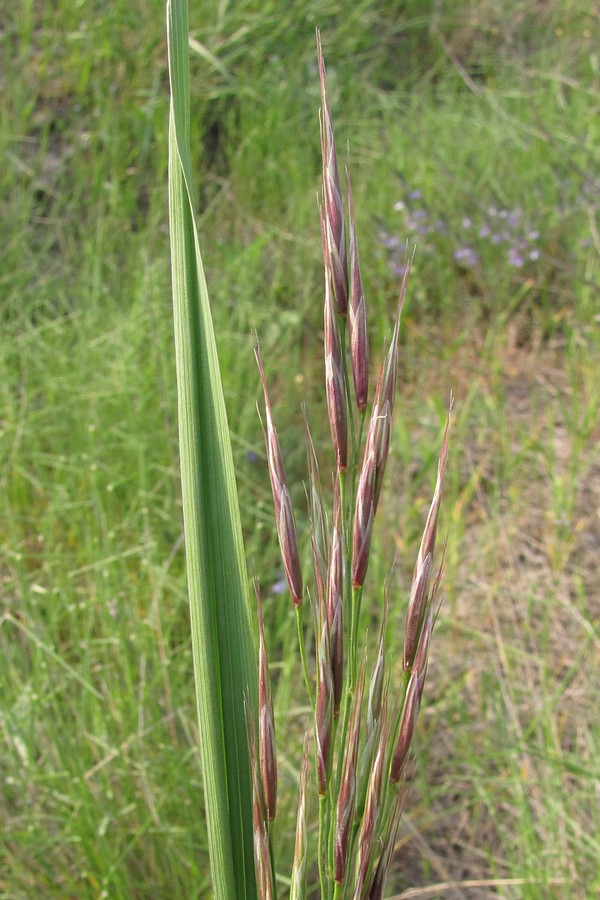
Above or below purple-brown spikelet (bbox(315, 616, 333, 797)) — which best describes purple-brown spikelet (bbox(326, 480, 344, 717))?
above

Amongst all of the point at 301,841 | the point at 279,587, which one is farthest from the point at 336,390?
the point at 279,587

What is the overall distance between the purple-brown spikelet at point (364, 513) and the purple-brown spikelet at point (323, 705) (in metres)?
0.04

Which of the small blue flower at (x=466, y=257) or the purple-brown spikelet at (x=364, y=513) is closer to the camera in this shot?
the purple-brown spikelet at (x=364, y=513)

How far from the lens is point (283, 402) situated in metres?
2.17

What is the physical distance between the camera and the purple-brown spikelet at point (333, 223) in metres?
0.45

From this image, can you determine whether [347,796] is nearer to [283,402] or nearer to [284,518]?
[284,518]

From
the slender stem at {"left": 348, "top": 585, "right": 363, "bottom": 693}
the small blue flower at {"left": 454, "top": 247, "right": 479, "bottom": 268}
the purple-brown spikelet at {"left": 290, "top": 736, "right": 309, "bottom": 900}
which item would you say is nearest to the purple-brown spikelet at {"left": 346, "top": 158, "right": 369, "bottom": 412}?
the slender stem at {"left": 348, "top": 585, "right": 363, "bottom": 693}

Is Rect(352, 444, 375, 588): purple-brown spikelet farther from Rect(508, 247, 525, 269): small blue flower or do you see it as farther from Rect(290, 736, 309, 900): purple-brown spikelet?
Rect(508, 247, 525, 269): small blue flower

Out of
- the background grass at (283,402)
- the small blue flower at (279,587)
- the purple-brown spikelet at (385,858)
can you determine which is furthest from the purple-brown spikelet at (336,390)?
the small blue flower at (279,587)

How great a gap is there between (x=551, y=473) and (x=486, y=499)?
6.3 inches

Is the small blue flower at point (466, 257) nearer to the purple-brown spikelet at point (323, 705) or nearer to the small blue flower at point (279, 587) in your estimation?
the small blue flower at point (279, 587)

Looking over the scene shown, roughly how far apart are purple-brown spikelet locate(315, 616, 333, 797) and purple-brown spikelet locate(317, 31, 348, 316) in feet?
0.58

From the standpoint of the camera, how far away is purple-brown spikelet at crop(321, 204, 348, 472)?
0.46 m

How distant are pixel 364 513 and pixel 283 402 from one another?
172cm
